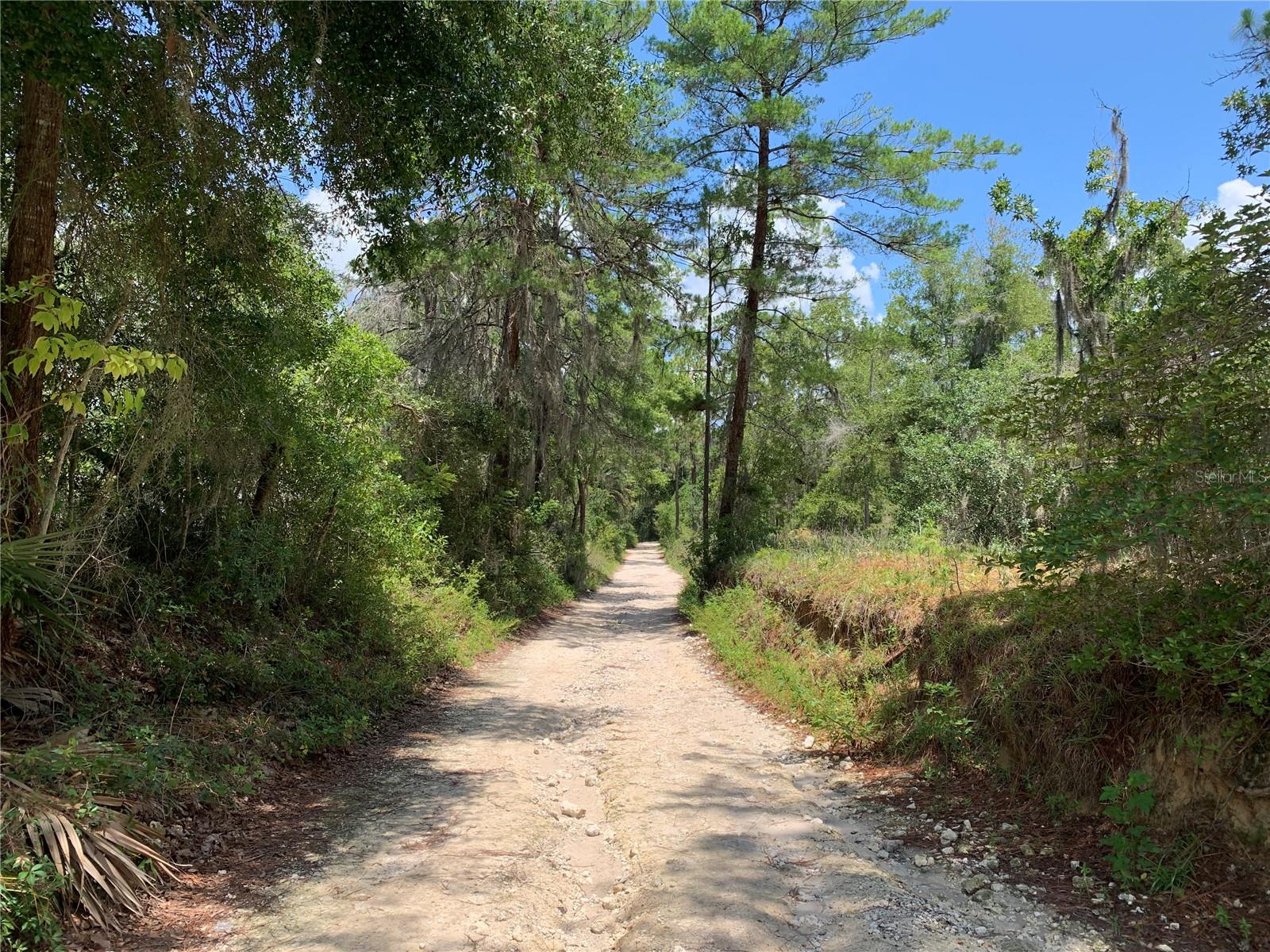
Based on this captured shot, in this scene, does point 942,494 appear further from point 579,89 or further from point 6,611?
point 6,611

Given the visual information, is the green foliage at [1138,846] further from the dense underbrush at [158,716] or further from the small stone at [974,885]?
the dense underbrush at [158,716]

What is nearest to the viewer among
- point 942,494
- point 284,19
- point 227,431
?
point 284,19

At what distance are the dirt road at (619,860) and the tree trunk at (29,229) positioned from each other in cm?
300

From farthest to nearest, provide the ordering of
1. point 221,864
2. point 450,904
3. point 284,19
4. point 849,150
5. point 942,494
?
point 942,494
point 849,150
point 284,19
point 221,864
point 450,904

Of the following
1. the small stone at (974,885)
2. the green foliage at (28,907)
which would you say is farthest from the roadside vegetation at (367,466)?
the small stone at (974,885)

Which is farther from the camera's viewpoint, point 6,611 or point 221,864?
point 6,611

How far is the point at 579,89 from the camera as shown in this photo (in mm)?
6488

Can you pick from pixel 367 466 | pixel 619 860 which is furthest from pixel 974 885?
pixel 367 466

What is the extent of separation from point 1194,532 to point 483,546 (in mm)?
12050

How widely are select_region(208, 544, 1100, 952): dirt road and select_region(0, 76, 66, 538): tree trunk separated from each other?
118 inches

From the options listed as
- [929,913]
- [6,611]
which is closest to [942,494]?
[929,913]

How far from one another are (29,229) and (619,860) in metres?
5.28

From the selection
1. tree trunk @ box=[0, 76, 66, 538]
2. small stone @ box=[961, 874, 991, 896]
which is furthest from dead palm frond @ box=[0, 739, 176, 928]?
small stone @ box=[961, 874, 991, 896]

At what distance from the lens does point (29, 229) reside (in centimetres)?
434
